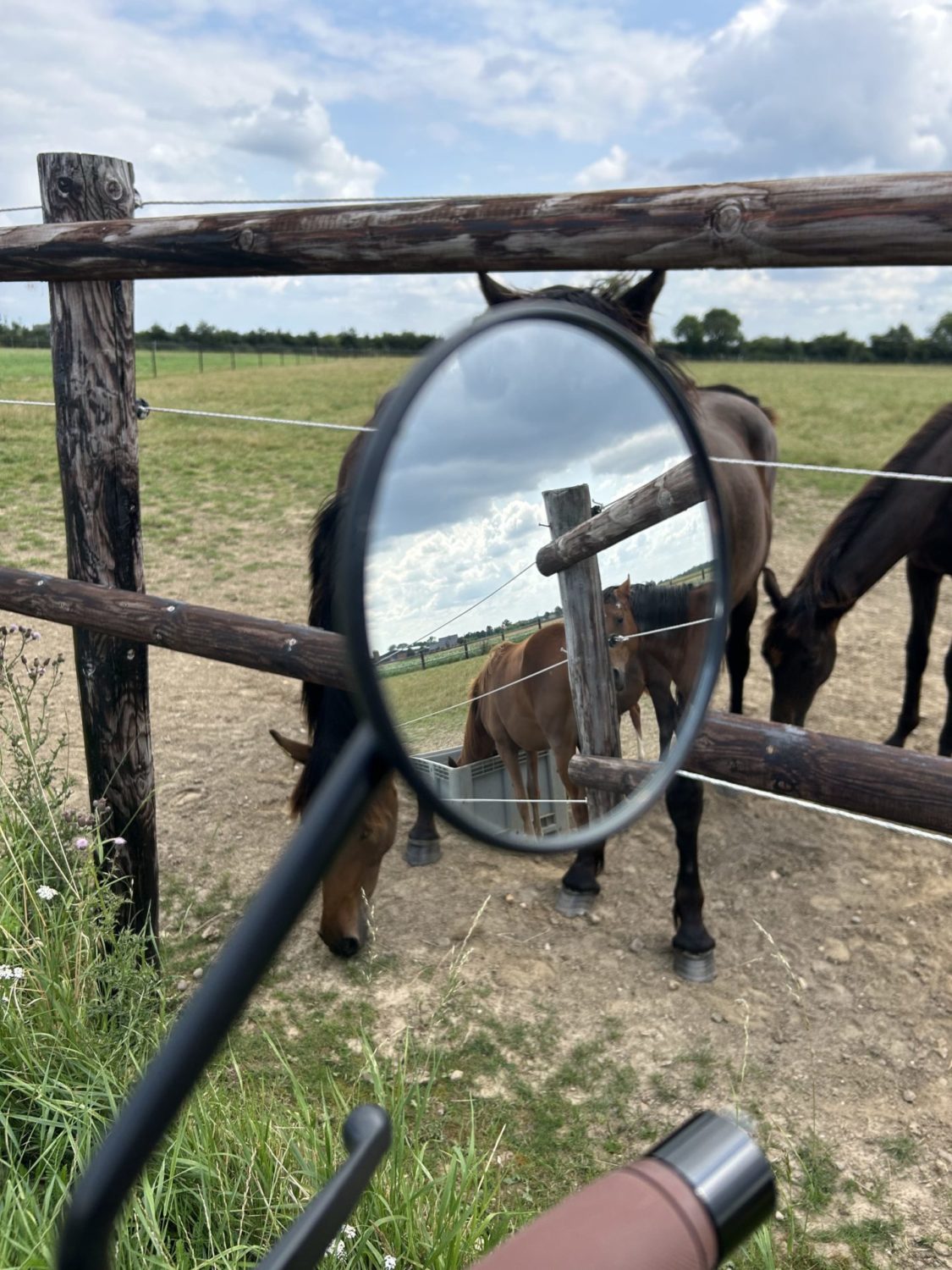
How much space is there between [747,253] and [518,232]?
0.45 meters

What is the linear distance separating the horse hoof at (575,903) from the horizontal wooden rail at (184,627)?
1.75 m

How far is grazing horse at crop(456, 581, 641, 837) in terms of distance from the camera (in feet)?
3.01

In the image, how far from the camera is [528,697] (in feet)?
3.38

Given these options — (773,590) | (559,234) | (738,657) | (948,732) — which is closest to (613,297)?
(559,234)

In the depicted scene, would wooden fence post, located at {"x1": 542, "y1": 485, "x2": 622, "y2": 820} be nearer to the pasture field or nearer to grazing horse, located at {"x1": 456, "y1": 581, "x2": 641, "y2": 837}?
grazing horse, located at {"x1": 456, "y1": 581, "x2": 641, "y2": 837}

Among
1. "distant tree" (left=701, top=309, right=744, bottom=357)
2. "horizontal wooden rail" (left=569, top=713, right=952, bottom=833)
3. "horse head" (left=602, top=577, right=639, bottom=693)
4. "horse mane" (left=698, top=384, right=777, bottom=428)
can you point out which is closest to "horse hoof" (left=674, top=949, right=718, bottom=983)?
"horizontal wooden rail" (left=569, top=713, right=952, bottom=833)

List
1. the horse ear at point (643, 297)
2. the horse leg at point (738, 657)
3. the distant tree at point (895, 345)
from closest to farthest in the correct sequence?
the horse ear at point (643, 297)
the horse leg at point (738, 657)
the distant tree at point (895, 345)

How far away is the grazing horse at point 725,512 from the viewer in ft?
7.73

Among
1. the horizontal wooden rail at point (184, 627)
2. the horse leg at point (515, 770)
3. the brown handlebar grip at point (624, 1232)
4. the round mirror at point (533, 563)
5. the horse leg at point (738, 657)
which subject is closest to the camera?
the brown handlebar grip at point (624, 1232)

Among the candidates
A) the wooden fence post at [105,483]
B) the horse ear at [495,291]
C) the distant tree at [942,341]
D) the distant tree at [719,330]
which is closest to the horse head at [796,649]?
the horse ear at [495,291]

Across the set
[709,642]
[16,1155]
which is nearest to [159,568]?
[16,1155]

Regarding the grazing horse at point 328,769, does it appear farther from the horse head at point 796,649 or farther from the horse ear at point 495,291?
the horse head at point 796,649

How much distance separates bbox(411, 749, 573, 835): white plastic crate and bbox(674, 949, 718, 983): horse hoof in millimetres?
2374

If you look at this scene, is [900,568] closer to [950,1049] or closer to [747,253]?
[950,1049]
